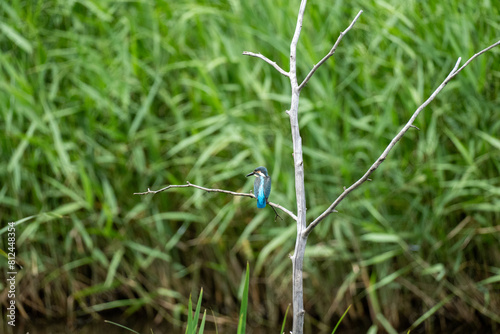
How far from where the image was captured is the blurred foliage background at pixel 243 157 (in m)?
2.43

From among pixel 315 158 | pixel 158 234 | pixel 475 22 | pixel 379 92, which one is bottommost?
pixel 158 234

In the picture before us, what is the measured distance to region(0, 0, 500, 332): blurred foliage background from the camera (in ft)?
7.97

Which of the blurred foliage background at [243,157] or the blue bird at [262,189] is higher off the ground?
the blue bird at [262,189]

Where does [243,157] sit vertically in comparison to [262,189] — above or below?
below

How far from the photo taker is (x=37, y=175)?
2855 mm

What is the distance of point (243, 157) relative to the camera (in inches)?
99.4

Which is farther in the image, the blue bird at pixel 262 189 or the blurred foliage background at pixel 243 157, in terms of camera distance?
the blurred foliage background at pixel 243 157

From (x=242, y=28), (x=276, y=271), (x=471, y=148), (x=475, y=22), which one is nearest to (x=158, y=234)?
(x=276, y=271)

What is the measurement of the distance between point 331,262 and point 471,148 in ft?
2.59

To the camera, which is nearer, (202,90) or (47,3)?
(202,90)

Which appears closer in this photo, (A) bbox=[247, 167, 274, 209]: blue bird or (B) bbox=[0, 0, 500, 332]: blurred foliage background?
(A) bbox=[247, 167, 274, 209]: blue bird

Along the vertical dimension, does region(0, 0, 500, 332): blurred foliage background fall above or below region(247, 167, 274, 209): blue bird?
below

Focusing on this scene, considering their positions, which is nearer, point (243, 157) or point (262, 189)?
point (262, 189)

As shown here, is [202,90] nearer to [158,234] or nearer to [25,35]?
[158,234]
